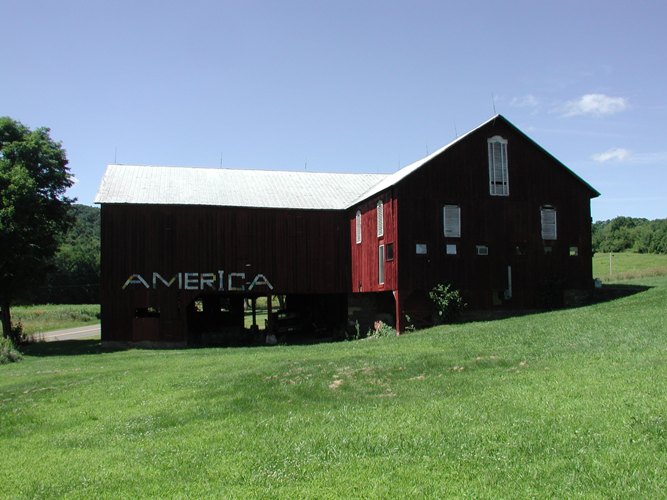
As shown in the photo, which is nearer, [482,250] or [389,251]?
[482,250]

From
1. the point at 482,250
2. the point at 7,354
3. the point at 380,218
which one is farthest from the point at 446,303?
the point at 7,354

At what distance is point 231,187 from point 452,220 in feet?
47.9

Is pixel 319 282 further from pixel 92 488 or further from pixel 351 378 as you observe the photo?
pixel 92 488

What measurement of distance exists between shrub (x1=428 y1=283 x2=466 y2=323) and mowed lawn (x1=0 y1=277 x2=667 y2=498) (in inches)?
380

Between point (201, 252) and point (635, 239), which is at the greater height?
A: point (635, 239)

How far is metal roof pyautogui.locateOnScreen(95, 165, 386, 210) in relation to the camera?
36062mm

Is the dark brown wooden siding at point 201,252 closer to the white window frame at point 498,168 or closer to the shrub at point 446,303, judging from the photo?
the shrub at point 446,303

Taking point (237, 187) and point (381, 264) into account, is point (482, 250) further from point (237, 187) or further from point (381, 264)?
point (237, 187)

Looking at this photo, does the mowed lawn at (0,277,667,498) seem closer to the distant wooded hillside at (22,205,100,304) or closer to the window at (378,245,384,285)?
the window at (378,245,384,285)

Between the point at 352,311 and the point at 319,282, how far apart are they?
2.60 meters

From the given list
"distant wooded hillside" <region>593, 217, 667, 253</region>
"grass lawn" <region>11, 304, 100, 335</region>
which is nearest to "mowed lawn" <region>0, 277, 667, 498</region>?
"grass lawn" <region>11, 304, 100, 335</region>

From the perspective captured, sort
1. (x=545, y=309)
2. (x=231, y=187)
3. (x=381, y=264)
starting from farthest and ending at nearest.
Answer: (x=231, y=187) → (x=381, y=264) → (x=545, y=309)

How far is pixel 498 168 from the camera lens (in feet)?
103

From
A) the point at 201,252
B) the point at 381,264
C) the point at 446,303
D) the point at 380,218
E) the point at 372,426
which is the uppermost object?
the point at 380,218
